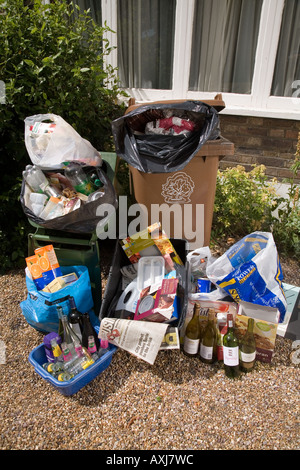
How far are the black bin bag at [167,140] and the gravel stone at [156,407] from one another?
1314 millimetres

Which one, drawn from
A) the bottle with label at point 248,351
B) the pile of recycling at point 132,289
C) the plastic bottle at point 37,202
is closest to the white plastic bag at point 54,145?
the pile of recycling at point 132,289

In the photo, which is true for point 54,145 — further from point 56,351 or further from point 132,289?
point 56,351

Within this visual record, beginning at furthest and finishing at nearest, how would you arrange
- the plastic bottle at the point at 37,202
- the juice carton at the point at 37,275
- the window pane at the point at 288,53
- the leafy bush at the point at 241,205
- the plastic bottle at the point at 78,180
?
the window pane at the point at 288,53 → the leafy bush at the point at 241,205 → the plastic bottle at the point at 78,180 → the plastic bottle at the point at 37,202 → the juice carton at the point at 37,275

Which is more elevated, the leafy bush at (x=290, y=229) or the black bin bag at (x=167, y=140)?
the black bin bag at (x=167, y=140)

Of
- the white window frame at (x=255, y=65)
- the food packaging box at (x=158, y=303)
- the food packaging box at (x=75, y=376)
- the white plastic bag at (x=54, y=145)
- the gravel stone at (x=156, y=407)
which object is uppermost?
the white window frame at (x=255, y=65)

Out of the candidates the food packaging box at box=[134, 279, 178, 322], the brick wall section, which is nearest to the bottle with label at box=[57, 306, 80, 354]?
the food packaging box at box=[134, 279, 178, 322]

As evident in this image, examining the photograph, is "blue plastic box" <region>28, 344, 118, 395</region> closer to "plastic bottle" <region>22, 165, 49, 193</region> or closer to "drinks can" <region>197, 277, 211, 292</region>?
"drinks can" <region>197, 277, 211, 292</region>

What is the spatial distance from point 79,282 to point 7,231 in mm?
1308

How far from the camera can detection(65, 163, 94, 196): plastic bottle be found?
87.3 inches

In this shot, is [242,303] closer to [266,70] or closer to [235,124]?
[235,124]

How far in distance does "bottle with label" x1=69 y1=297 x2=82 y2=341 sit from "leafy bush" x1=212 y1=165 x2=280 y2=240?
1809 millimetres

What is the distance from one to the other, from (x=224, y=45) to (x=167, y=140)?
230cm

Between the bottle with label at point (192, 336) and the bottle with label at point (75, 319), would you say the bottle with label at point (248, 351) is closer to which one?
the bottle with label at point (192, 336)

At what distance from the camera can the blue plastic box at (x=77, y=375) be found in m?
1.65
